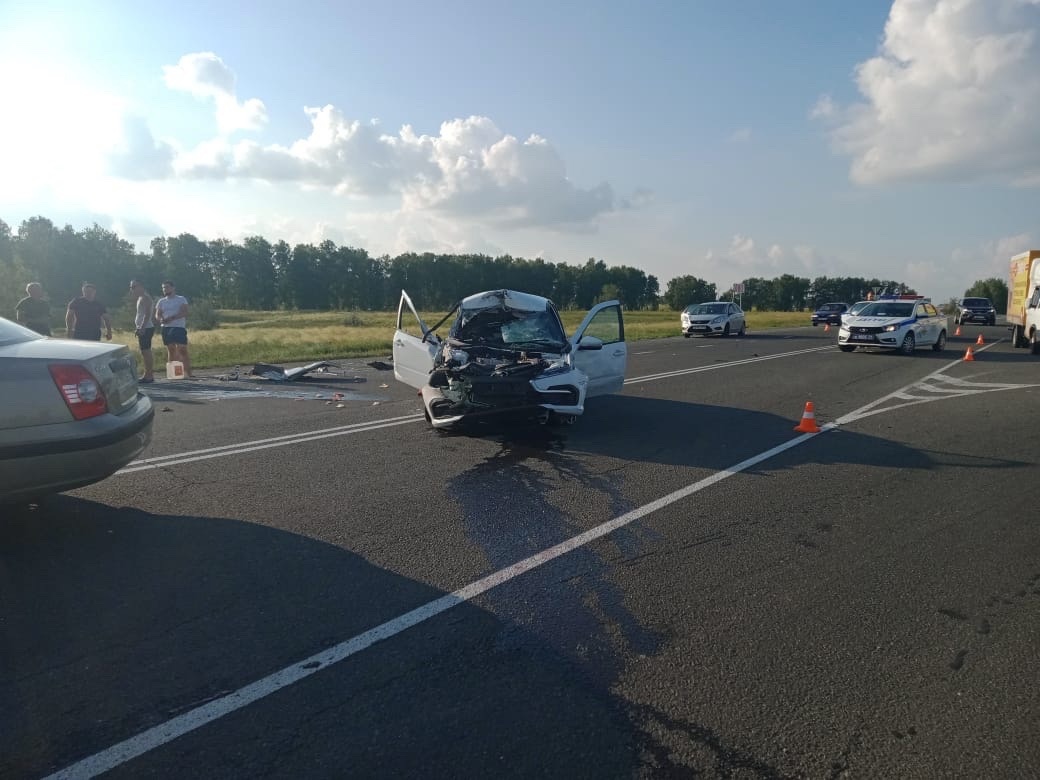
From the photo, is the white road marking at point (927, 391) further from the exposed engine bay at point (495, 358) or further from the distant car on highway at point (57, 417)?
the distant car on highway at point (57, 417)

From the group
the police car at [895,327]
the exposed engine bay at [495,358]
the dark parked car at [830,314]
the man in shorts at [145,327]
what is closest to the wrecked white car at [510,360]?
the exposed engine bay at [495,358]

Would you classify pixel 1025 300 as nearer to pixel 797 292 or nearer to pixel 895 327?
pixel 895 327

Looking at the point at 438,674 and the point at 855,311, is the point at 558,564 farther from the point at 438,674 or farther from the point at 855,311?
the point at 855,311

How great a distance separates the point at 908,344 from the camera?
19.4 m

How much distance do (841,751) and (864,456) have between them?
17.1ft

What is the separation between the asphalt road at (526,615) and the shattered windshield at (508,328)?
180 cm

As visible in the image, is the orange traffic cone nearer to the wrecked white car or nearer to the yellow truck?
the wrecked white car

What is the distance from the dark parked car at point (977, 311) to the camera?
42.8 meters

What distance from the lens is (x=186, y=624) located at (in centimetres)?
335

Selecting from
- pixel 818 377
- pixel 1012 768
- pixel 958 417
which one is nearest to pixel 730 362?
pixel 818 377

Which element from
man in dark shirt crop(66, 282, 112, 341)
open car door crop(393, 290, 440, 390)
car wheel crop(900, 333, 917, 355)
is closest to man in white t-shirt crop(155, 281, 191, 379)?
man in dark shirt crop(66, 282, 112, 341)

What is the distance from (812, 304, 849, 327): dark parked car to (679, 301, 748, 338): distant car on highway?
612 inches

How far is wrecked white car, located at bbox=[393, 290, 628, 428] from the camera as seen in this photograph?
727cm

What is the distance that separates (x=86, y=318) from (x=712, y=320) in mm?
24702
